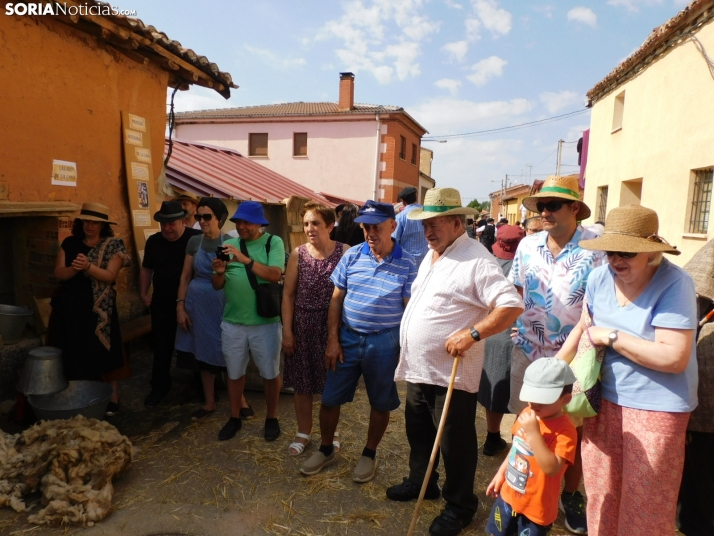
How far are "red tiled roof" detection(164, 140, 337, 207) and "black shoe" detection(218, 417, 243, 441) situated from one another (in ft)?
12.9

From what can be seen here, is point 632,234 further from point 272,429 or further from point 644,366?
point 272,429

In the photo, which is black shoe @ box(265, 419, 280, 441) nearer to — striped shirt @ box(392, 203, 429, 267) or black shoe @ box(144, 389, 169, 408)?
black shoe @ box(144, 389, 169, 408)

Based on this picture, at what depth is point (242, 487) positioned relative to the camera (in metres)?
3.34

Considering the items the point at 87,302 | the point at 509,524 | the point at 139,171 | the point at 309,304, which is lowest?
the point at 509,524

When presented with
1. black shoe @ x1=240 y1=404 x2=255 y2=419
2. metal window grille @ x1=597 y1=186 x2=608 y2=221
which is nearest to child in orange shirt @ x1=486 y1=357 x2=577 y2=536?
black shoe @ x1=240 y1=404 x2=255 y2=419

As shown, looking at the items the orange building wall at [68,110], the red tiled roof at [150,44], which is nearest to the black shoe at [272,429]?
the orange building wall at [68,110]

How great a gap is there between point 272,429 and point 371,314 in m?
1.55

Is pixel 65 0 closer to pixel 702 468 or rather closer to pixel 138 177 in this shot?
pixel 138 177

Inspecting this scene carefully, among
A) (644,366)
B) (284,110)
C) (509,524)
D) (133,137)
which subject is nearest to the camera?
(644,366)

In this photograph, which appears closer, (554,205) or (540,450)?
(540,450)

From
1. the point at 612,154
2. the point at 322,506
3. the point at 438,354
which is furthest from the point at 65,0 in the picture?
the point at 612,154

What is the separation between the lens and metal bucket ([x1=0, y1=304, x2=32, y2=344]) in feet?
12.6

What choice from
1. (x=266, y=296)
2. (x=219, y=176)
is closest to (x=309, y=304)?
(x=266, y=296)

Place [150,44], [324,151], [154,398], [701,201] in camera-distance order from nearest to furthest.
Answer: [154,398] → [150,44] → [701,201] → [324,151]
